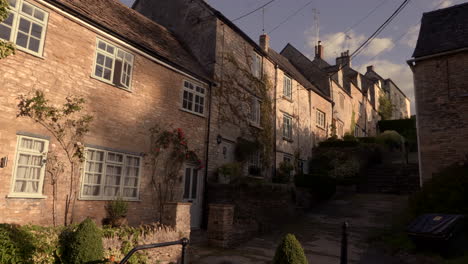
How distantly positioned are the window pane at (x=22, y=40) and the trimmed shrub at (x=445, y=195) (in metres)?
13.3

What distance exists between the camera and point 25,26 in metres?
9.28

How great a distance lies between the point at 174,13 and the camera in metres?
18.8

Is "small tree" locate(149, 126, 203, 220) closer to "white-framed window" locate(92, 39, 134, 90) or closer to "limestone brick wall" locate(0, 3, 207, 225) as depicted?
"limestone brick wall" locate(0, 3, 207, 225)

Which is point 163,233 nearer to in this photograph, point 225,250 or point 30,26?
point 225,250

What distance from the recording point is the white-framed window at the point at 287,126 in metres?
22.1

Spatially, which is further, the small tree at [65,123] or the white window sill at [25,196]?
the small tree at [65,123]

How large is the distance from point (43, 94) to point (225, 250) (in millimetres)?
7252

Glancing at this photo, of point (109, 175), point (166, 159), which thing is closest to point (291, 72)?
point (166, 159)

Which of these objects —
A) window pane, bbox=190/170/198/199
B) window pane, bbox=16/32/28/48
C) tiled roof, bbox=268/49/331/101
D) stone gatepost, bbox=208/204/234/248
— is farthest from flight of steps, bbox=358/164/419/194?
window pane, bbox=16/32/28/48

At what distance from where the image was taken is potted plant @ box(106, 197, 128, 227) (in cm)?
1045

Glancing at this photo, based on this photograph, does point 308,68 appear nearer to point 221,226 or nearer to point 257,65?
point 257,65

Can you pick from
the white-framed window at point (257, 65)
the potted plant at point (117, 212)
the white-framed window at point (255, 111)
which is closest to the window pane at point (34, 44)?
the potted plant at point (117, 212)

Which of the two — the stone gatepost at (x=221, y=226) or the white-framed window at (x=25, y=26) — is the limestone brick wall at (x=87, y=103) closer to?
the white-framed window at (x=25, y=26)

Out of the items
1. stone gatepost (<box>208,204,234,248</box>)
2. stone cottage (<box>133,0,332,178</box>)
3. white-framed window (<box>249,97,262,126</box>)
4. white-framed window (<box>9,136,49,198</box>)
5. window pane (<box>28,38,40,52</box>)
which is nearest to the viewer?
white-framed window (<box>9,136,49,198</box>)
